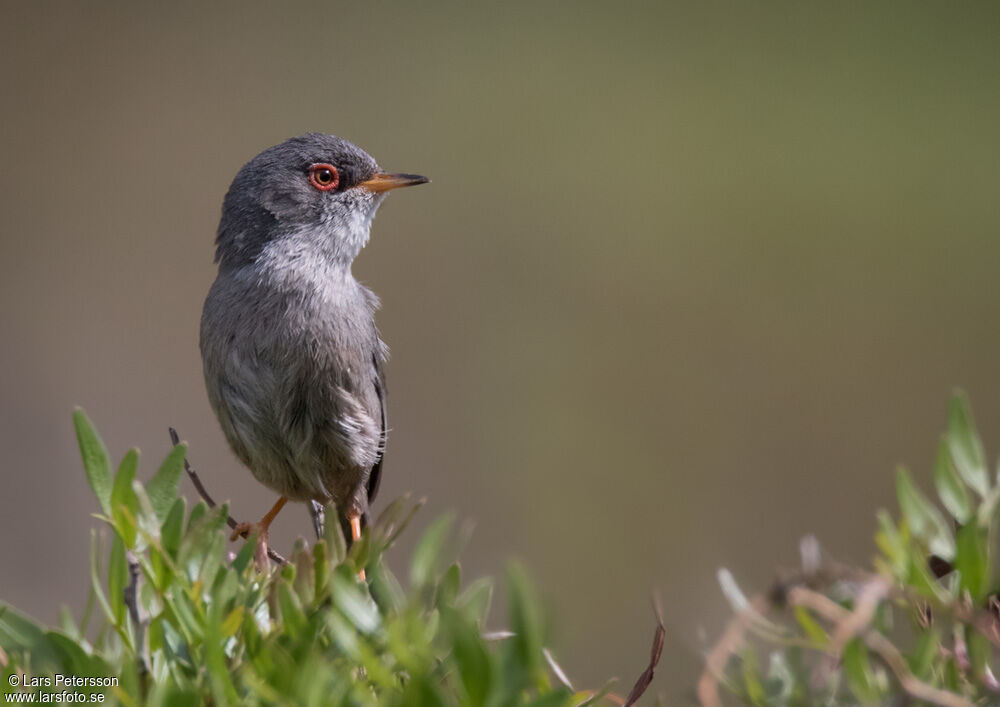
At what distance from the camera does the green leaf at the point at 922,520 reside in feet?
4.55

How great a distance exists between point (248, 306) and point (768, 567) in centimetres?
464

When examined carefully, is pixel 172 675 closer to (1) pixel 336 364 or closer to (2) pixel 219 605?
(2) pixel 219 605

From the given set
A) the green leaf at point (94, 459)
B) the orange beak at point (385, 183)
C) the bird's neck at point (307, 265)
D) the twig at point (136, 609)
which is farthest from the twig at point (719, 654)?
the orange beak at point (385, 183)

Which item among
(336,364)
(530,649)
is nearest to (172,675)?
(530,649)

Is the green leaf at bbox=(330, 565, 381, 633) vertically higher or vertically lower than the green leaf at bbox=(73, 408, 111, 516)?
lower

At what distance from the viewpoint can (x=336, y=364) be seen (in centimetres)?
418

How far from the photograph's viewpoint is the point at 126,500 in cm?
147

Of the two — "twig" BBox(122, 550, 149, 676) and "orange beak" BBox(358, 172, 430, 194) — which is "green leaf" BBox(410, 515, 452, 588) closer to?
"twig" BBox(122, 550, 149, 676)

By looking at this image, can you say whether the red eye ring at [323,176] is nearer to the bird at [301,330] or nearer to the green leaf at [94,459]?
the bird at [301,330]

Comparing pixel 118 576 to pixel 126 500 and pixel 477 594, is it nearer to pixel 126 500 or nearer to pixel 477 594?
pixel 126 500

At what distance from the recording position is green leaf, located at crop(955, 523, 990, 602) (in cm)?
122

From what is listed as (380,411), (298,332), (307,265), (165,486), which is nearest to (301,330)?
(298,332)

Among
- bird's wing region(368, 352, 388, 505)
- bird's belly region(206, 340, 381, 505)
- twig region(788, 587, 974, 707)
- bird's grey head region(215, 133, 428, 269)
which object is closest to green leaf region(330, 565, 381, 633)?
twig region(788, 587, 974, 707)

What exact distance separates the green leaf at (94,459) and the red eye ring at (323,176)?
3.19 meters
